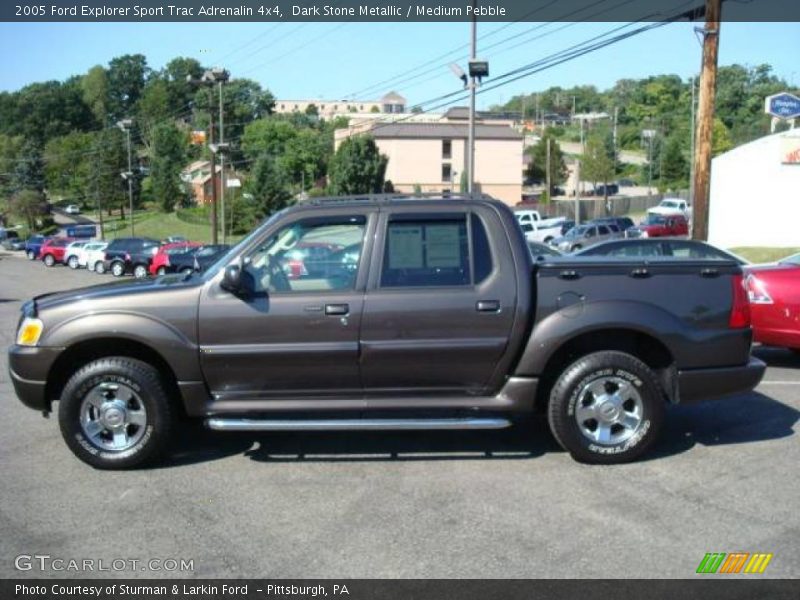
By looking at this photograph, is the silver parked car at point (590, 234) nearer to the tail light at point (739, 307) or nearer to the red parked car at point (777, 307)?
the red parked car at point (777, 307)

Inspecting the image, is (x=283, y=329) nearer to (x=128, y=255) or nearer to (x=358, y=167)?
(x=128, y=255)

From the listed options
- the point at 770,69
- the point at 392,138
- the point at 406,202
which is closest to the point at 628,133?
the point at 770,69

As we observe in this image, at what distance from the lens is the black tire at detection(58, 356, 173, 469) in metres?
5.84

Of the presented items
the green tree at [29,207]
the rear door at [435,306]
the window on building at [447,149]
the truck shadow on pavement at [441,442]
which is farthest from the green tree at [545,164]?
the rear door at [435,306]

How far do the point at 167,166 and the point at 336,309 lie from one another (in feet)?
343

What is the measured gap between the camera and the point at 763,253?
3234cm

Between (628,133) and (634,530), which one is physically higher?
(628,133)

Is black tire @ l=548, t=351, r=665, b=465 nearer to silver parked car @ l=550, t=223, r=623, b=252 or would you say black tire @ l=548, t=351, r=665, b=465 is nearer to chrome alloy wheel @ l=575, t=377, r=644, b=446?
chrome alloy wheel @ l=575, t=377, r=644, b=446

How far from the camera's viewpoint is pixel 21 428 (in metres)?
7.15

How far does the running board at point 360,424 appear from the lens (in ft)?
18.8

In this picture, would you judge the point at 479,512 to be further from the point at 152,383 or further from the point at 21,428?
the point at 21,428

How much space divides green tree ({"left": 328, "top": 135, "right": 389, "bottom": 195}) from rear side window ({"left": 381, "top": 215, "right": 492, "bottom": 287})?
2514 inches

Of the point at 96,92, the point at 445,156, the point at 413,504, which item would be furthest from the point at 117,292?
the point at 96,92

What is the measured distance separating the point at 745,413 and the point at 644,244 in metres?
8.13
